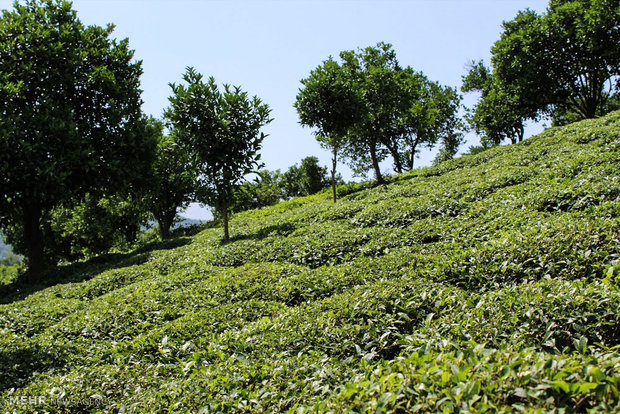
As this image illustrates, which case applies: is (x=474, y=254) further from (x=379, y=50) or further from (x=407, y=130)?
(x=407, y=130)

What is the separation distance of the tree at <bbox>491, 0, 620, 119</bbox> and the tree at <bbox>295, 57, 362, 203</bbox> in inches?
592

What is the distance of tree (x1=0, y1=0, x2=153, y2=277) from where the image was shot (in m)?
15.9

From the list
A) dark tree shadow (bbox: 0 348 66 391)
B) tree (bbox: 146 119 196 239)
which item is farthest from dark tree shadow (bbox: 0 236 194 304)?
dark tree shadow (bbox: 0 348 66 391)

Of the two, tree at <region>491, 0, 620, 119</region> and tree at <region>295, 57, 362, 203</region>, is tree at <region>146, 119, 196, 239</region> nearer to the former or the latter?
tree at <region>295, 57, 362, 203</region>

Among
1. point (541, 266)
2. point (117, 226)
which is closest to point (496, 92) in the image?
point (541, 266)

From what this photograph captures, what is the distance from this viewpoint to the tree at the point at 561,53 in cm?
2370

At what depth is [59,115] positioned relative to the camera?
17000mm

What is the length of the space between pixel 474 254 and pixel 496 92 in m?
29.1

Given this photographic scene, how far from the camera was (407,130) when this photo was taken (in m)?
39.8

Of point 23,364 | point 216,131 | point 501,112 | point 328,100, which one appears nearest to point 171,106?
point 216,131

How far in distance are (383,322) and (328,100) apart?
1694 cm

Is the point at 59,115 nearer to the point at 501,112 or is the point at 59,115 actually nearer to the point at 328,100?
the point at 328,100

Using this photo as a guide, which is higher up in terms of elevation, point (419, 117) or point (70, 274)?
point (419, 117)

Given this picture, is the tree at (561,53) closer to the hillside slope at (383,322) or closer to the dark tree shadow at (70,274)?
the hillside slope at (383,322)
